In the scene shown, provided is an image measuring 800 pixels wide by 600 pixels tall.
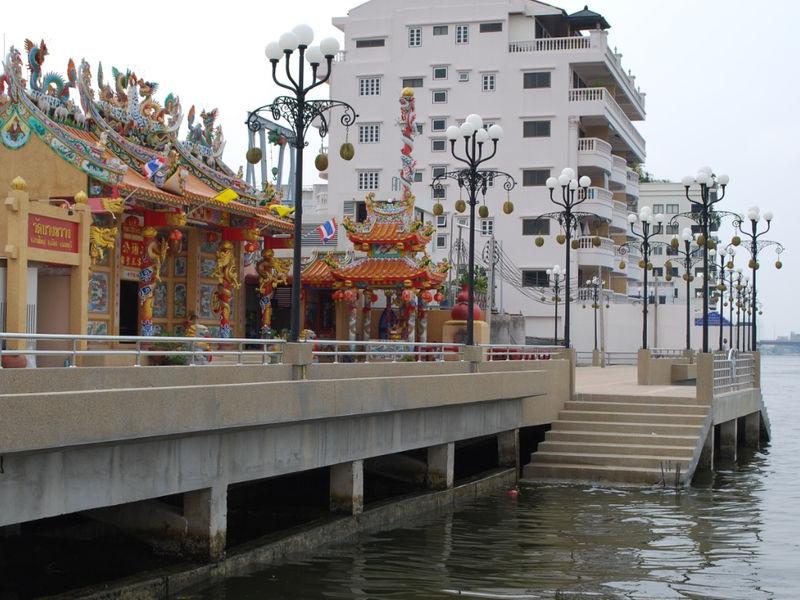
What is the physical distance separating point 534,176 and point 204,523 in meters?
54.9

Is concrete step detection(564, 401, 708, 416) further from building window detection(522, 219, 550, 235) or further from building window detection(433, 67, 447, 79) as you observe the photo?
building window detection(433, 67, 447, 79)

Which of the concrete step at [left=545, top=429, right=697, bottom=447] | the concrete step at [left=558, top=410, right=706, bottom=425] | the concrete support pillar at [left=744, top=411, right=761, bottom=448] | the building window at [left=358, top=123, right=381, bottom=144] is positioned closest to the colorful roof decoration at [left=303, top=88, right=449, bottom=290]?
the concrete step at [left=558, top=410, right=706, bottom=425]

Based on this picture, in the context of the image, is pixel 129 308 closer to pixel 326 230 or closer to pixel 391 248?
pixel 391 248

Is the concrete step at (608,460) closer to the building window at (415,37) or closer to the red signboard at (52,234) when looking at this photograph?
the red signboard at (52,234)

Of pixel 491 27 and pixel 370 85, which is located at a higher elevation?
pixel 491 27

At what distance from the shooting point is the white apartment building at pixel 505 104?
67938 mm

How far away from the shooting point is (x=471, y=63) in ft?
228

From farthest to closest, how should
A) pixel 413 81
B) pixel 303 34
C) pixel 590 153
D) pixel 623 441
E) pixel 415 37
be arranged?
1. pixel 413 81
2. pixel 415 37
3. pixel 590 153
4. pixel 623 441
5. pixel 303 34

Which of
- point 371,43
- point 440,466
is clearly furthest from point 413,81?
point 440,466

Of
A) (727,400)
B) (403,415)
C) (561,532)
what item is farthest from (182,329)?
(727,400)

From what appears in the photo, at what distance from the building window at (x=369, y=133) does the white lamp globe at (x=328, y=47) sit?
2058 inches

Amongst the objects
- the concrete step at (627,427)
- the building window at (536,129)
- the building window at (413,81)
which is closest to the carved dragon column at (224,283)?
the concrete step at (627,427)

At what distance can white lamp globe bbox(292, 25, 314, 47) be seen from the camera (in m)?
18.4

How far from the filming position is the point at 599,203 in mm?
69375
